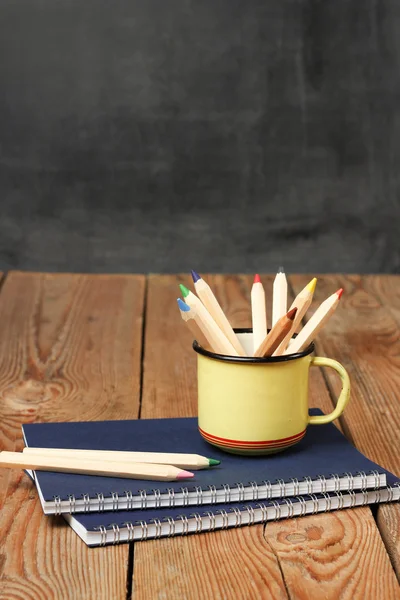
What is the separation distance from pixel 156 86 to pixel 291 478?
157 cm

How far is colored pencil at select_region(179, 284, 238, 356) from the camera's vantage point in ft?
2.70

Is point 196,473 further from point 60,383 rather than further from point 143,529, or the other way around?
point 60,383

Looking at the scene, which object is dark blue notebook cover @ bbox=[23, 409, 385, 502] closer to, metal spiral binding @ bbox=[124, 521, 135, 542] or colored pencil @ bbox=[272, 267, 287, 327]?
metal spiral binding @ bbox=[124, 521, 135, 542]

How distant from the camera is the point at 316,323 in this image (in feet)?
2.79

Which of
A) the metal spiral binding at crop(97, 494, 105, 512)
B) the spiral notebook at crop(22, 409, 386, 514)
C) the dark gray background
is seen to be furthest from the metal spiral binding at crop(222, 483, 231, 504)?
the dark gray background

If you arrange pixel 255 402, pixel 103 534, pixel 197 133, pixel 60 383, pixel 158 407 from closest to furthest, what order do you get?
pixel 103 534, pixel 255 402, pixel 158 407, pixel 60 383, pixel 197 133

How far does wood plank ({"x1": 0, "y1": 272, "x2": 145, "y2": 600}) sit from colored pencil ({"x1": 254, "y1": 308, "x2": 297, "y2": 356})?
219mm

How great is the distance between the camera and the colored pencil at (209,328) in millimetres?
823

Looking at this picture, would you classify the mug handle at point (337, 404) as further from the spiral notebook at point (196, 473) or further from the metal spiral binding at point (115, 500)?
the metal spiral binding at point (115, 500)

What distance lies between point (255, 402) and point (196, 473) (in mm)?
87

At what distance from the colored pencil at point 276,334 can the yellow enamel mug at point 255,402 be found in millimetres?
10

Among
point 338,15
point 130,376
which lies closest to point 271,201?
point 338,15

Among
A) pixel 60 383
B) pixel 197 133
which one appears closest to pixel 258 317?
pixel 60 383

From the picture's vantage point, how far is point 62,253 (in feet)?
7.31
